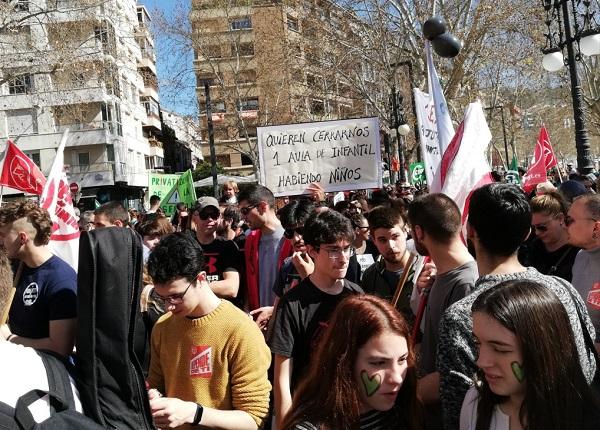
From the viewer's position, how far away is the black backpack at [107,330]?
205 cm

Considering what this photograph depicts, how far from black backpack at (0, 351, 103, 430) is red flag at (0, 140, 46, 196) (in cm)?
611

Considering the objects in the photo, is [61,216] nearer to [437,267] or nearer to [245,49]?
[437,267]

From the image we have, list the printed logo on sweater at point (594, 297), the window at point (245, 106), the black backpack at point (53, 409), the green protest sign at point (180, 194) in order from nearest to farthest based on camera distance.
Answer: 1. the black backpack at point (53, 409)
2. the printed logo on sweater at point (594, 297)
3. the green protest sign at point (180, 194)
4. the window at point (245, 106)

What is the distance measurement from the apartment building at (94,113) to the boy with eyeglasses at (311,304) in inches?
665

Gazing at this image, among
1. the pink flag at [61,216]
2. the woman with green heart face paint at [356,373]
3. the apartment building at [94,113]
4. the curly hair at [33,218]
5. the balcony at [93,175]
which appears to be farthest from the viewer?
the balcony at [93,175]

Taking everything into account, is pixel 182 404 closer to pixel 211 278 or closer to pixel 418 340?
pixel 418 340

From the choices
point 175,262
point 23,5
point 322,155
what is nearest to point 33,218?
point 175,262

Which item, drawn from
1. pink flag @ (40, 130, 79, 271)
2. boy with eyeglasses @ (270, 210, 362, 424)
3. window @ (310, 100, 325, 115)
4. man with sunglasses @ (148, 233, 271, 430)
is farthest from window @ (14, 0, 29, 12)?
window @ (310, 100, 325, 115)

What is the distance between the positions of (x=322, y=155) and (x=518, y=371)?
593 cm

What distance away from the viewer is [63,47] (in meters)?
18.2

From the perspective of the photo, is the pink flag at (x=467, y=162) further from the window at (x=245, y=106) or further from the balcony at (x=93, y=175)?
the balcony at (x=93, y=175)

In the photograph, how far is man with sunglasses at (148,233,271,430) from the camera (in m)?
2.81

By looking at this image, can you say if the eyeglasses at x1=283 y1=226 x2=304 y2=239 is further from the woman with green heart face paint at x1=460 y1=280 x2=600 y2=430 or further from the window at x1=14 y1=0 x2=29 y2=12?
the window at x1=14 y1=0 x2=29 y2=12

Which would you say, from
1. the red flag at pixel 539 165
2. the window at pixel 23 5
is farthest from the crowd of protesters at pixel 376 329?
the window at pixel 23 5
